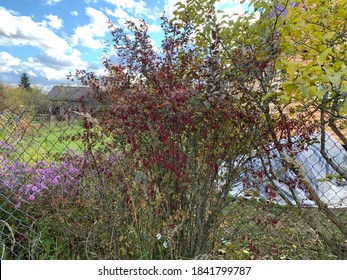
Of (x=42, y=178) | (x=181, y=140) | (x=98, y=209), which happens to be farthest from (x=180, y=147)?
(x=42, y=178)

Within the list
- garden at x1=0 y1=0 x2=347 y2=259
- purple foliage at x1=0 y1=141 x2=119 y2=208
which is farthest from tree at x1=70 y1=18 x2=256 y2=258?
purple foliage at x1=0 y1=141 x2=119 y2=208

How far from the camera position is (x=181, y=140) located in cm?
190

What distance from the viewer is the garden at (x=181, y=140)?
1.80 meters

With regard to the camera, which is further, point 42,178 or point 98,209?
point 42,178

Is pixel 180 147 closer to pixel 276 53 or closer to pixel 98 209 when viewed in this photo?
pixel 98 209

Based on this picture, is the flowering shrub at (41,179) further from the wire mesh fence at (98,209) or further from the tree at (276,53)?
the tree at (276,53)

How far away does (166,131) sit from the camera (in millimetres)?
1799

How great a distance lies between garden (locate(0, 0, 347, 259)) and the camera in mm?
1803

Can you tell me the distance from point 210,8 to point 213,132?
112 centimetres

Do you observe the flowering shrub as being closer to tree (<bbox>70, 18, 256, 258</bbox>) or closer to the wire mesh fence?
the wire mesh fence

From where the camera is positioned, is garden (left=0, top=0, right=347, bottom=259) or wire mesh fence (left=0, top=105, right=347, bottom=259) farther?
wire mesh fence (left=0, top=105, right=347, bottom=259)

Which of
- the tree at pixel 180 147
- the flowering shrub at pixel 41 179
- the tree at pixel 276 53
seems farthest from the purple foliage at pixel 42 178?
the tree at pixel 276 53
